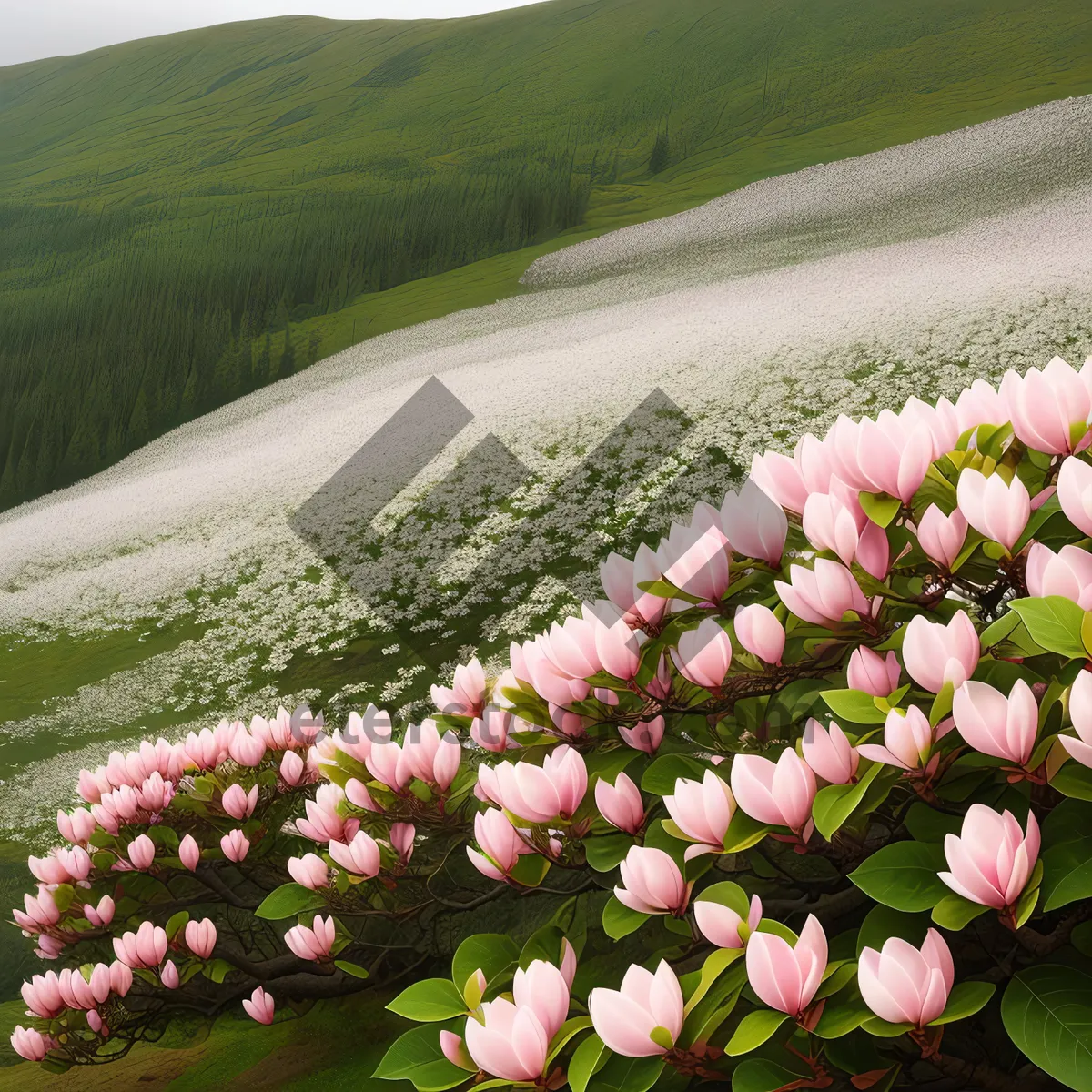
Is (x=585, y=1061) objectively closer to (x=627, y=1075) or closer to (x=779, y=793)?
(x=627, y=1075)

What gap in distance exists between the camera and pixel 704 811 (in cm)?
73

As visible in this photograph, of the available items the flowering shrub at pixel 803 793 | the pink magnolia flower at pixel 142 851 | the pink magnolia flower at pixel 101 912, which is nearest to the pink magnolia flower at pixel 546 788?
the flowering shrub at pixel 803 793

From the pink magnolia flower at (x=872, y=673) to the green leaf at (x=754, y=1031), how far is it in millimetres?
273

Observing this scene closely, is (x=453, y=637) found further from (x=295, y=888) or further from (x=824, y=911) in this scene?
(x=824, y=911)

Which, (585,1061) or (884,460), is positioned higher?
(884,460)

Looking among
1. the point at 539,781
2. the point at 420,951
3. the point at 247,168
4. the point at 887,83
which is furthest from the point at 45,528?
the point at 887,83

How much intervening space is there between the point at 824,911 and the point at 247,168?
7.95m

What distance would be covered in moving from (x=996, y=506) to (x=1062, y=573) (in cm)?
8

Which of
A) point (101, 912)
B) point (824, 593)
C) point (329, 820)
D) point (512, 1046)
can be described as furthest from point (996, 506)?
point (101, 912)

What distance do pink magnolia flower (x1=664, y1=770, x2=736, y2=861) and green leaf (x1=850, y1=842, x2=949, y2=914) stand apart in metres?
0.11

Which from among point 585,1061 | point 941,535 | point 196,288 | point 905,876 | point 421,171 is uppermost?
point 421,171

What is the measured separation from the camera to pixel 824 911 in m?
0.87

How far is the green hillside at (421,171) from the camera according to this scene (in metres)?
6.35

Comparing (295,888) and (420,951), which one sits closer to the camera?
(295,888)
